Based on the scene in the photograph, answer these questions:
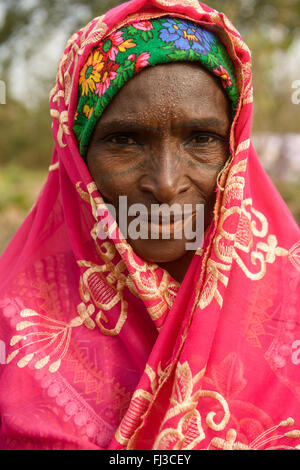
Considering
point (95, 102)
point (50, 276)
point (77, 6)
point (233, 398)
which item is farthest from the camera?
point (77, 6)

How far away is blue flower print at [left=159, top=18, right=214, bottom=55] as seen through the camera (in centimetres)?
141

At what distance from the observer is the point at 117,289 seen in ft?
4.98

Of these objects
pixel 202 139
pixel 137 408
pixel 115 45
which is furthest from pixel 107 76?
pixel 137 408

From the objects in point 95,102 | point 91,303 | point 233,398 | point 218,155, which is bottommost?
point 233,398

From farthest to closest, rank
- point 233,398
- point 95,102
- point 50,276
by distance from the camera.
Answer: point 50,276 < point 95,102 < point 233,398

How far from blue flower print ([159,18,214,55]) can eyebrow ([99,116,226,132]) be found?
0.22m

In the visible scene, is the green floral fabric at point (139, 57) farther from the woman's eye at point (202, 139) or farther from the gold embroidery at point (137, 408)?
the gold embroidery at point (137, 408)

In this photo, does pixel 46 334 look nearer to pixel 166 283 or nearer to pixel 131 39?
pixel 166 283

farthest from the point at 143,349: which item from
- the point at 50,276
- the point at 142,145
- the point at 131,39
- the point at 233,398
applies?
the point at 131,39

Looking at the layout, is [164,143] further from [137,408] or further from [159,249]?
[137,408]

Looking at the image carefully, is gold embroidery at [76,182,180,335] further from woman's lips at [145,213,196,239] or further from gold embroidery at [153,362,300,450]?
gold embroidery at [153,362,300,450]

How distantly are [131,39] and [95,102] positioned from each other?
24cm

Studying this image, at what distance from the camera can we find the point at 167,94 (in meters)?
1.38

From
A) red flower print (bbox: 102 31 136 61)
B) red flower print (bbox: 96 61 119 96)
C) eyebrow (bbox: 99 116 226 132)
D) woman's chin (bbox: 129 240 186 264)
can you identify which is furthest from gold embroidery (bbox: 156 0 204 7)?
woman's chin (bbox: 129 240 186 264)
